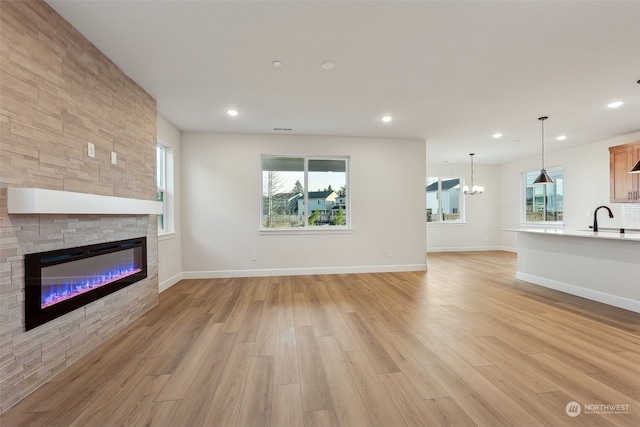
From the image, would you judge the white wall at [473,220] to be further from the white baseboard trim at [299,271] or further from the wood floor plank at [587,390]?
the wood floor plank at [587,390]

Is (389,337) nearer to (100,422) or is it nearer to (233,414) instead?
(233,414)

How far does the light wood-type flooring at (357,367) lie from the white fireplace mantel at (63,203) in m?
1.20

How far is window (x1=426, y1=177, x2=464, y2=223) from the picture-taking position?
8.72 meters

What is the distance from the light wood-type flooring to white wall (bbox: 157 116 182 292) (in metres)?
0.76

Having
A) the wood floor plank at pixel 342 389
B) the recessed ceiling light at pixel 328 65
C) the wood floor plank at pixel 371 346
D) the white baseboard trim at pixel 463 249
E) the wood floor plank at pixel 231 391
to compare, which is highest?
the recessed ceiling light at pixel 328 65

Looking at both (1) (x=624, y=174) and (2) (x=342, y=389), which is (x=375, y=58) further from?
(1) (x=624, y=174)

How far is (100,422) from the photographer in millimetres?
1583

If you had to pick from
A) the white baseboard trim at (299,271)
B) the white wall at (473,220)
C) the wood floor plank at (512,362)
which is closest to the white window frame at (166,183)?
the white baseboard trim at (299,271)

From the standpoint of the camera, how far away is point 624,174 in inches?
201

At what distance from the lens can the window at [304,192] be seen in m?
5.40

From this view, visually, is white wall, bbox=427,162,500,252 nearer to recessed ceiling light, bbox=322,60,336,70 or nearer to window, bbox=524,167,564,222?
window, bbox=524,167,564,222

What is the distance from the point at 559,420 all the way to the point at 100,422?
2572 millimetres

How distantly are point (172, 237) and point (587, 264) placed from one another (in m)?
6.06

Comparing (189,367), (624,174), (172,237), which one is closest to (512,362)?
(189,367)
